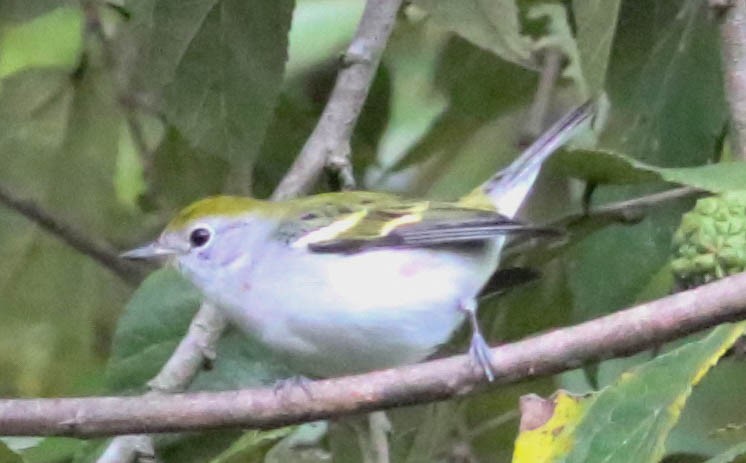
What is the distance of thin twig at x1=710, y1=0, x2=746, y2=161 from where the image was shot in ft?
3.40

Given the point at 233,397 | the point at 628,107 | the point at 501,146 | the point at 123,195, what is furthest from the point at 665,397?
the point at 123,195

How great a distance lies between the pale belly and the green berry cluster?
0.97 ft

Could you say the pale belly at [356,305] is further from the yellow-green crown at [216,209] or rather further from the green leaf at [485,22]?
the green leaf at [485,22]

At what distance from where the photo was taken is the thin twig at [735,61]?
40.8 inches

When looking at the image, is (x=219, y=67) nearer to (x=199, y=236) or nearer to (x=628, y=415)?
(x=199, y=236)

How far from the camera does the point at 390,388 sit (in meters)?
0.80

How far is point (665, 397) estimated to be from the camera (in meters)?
0.80

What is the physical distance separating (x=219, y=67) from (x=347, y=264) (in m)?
0.24

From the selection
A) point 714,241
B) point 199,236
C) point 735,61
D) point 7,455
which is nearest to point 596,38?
point 735,61

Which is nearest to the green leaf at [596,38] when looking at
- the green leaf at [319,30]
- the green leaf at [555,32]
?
the green leaf at [555,32]

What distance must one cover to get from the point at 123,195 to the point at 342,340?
0.71 metres

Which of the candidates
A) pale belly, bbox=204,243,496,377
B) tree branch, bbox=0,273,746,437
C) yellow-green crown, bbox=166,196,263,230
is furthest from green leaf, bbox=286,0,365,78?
tree branch, bbox=0,273,746,437

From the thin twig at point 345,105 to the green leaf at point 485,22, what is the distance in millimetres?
109

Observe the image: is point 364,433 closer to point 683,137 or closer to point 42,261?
point 683,137
